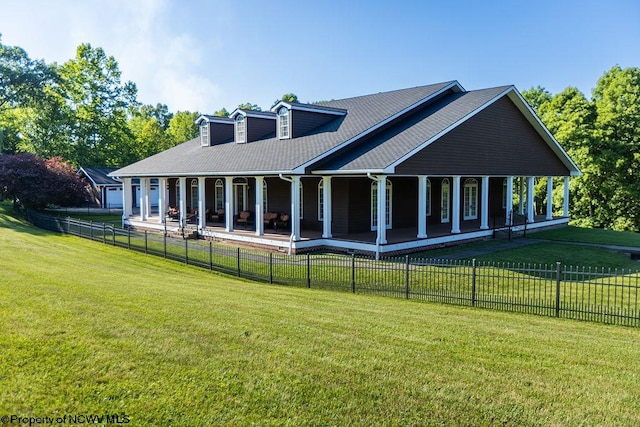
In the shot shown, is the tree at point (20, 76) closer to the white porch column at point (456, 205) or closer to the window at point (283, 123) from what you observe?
the window at point (283, 123)

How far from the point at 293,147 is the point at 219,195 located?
862 cm

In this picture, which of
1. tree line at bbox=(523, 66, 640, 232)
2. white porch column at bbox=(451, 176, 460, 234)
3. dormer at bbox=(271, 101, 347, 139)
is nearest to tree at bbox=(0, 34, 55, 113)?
dormer at bbox=(271, 101, 347, 139)

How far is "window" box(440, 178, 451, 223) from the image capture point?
2691 centimetres

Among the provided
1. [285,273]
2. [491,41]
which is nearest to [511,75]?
[491,41]

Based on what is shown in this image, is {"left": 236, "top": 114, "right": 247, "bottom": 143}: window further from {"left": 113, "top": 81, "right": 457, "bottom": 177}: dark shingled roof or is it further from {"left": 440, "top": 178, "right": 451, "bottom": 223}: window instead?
{"left": 440, "top": 178, "right": 451, "bottom": 223}: window

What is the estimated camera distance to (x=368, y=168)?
18.3m

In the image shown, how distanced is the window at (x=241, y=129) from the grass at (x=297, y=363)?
1781cm

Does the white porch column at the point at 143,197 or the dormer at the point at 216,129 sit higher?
the dormer at the point at 216,129

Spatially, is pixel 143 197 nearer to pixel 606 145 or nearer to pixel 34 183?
pixel 34 183

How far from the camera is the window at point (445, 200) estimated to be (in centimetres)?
2691

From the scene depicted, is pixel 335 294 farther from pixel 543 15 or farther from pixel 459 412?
pixel 543 15

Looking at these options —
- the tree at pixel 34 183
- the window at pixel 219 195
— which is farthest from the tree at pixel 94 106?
the window at pixel 219 195

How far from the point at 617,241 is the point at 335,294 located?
57.2 feet

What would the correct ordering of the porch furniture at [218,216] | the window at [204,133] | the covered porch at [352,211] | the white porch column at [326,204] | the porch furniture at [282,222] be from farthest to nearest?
the window at [204,133] < the porch furniture at [218,216] < the porch furniture at [282,222] < the white porch column at [326,204] < the covered porch at [352,211]
